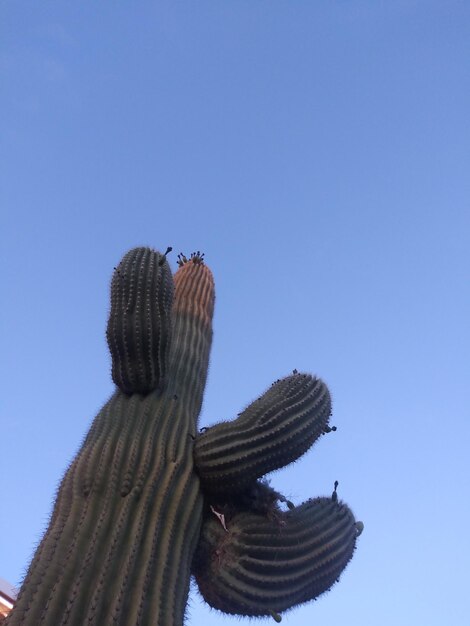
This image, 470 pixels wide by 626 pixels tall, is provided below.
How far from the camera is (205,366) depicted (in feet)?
17.0

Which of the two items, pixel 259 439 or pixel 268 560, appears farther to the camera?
pixel 259 439

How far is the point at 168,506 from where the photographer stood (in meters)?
3.74

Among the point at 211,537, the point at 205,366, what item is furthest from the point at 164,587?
the point at 205,366

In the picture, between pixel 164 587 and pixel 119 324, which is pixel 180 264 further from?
pixel 164 587

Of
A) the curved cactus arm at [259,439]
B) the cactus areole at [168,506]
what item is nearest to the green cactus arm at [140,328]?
the cactus areole at [168,506]

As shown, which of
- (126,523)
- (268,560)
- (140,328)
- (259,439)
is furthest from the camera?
(140,328)

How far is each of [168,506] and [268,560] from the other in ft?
2.19

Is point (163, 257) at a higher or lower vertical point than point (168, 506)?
higher

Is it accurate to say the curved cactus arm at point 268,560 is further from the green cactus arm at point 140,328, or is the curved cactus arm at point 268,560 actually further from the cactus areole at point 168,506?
the green cactus arm at point 140,328

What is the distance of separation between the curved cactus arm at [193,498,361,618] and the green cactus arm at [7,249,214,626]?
208 mm

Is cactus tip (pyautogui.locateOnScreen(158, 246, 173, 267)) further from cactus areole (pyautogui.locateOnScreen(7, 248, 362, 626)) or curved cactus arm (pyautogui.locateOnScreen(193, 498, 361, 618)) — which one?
curved cactus arm (pyautogui.locateOnScreen(193, 498, 361, 618))

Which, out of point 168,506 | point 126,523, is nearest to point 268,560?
point 168,506

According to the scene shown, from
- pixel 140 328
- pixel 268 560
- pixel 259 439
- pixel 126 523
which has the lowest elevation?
pixel 126 523

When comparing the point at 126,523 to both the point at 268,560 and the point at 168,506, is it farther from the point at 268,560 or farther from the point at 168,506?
the point at 268,560
